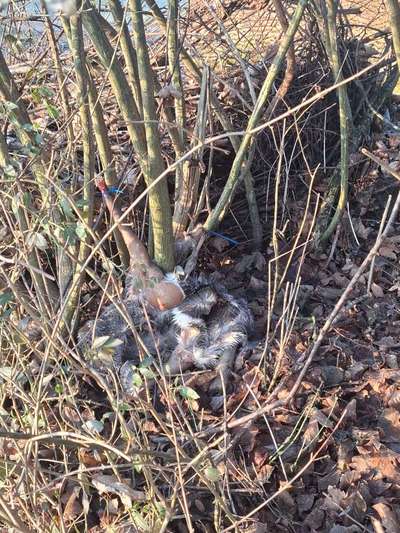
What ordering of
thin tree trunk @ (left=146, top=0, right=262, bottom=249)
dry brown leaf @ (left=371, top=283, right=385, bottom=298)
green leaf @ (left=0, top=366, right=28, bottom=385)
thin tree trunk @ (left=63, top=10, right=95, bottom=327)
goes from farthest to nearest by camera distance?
1. dry brown leaf @ (left=371, top=283, right=385, bottom=298)
2. thin tree trunk @ (left=146, top=0, right=262, bottom=249)
3. thin tree trunk @ (left=63, top=10, right=95, bottom=327)
4. green leaf @ (left=0, top=366, right=28, bottom=385)

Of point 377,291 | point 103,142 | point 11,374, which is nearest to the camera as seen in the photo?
point 11,374

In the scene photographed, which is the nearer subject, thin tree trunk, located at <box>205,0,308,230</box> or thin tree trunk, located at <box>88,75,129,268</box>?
thin tree trunk, located at <box>205,0,308,230</box>

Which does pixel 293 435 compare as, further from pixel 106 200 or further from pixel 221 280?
pixel 106 200

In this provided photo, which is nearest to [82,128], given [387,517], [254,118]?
[254,118]

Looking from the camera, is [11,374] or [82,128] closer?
[11,374]

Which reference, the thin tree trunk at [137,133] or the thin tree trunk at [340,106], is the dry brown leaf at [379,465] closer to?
the thin tree trunk at [137,133]

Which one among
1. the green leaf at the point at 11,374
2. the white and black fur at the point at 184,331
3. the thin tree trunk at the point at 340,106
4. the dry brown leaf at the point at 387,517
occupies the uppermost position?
the thin tree trunk at the point at 340,106

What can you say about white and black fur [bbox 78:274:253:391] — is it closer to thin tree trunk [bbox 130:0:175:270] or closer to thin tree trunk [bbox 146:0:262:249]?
thin tree trunk [bbox 130:0:175:270]

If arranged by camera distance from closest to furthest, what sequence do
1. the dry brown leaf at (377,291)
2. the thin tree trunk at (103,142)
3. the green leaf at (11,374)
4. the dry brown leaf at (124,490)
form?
the dry brown leaf at (124,490), the green leaf at (11,374), the thin tree trunk at (103,142), the dry brown leaf at (377,291)

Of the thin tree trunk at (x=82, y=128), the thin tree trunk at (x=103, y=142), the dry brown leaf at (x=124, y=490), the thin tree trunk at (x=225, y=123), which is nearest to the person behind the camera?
the dry brown leaf at (x=124, y=490)

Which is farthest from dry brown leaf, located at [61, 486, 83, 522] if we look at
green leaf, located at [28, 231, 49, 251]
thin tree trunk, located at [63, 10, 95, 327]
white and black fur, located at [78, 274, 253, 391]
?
green leaf, located at [28, 231, 49, 251]

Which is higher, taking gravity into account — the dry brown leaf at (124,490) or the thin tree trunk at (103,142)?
the thin tree trunk at (103,142)

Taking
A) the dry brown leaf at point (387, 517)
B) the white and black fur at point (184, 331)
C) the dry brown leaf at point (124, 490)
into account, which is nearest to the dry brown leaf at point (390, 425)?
the dry brown leaf at point (387, 517)

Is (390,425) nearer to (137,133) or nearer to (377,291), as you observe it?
(377,291)
